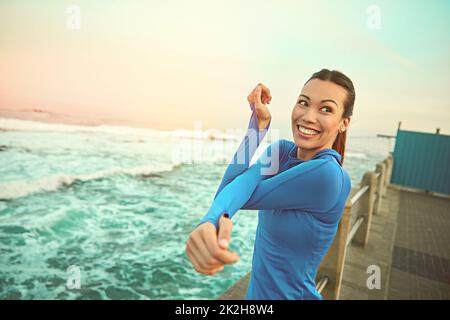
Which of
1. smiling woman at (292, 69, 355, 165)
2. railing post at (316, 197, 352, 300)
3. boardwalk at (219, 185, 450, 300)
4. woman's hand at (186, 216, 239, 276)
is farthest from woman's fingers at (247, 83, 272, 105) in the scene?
boardwalk at (219, 185, 450, 300)

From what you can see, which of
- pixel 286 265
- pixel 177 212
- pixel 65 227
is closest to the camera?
pixel 286 265

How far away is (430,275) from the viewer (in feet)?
13.8


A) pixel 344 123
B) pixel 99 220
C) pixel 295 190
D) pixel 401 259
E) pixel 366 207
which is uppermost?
pixel 344 123

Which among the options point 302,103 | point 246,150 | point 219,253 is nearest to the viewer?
point 219,253

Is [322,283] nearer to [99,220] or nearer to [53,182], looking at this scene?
[99,220]

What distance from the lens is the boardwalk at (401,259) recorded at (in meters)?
3.55

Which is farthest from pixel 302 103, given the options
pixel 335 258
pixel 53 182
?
pixel 53 182

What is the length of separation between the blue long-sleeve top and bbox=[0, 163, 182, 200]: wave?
435 inches

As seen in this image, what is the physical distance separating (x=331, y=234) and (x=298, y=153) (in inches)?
13.8

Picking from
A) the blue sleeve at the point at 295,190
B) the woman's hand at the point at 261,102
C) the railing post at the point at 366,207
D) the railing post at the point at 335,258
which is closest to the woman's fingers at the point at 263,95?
the woman's hand at the point at 261,102

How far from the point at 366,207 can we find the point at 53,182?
11396 millimetres

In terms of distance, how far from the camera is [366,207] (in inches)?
184
